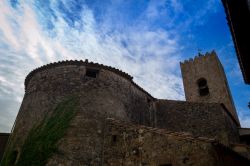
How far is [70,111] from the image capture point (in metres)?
11.7

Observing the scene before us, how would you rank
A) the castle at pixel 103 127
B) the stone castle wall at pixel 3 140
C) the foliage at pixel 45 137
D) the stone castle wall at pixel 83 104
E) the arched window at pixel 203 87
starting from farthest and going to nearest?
the arched window at pixel 203 87 → the stone castle wall at pixel 3 140 → the stone castle wall at pixel 83 104 → the foliage at pixel 45 137 → the castle at pixel 103 127

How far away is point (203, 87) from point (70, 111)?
19.4 meters

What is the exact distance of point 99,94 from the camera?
1259 cm

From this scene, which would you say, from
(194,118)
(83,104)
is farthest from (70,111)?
(194,118)

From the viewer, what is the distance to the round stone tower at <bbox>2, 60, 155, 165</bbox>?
10758 mm

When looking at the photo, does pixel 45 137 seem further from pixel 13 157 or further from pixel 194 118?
pixel 194 118

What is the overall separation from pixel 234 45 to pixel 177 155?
541 centimetres

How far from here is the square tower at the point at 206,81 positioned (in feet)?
83.8

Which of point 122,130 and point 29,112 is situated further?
point 29,112

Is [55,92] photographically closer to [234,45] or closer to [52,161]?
[52,161]

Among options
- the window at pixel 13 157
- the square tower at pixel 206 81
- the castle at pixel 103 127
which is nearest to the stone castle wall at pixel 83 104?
the castle at pixel 103 127

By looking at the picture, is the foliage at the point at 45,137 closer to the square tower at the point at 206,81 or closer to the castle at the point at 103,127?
the castle at the point at 103,127

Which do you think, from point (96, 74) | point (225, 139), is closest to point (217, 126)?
point (225, 139)

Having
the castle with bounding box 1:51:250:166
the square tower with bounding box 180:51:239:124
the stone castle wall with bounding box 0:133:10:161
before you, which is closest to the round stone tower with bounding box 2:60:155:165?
the castle with bounding box 1:51:250:166
